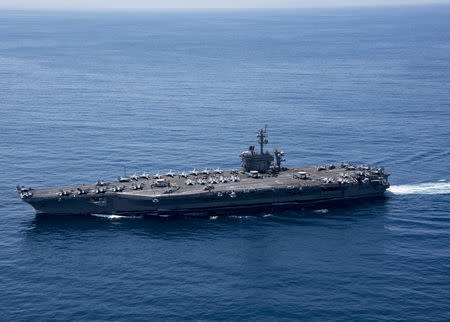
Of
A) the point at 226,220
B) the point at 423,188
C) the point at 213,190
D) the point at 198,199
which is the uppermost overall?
the point at 213,190

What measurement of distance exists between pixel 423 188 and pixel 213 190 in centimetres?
2843

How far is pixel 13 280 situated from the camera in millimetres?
58938

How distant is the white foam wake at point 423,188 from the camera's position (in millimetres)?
Result: 82438

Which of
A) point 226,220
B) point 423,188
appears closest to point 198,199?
point 226,220

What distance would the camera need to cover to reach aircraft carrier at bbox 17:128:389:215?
76.5 m

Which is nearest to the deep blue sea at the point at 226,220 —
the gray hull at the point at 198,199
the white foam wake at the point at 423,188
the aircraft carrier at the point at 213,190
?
the white foam wake at the point at 423,188

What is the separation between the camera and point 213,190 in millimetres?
78500

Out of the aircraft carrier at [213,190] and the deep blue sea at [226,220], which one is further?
the aircraft carrier at [213,190]

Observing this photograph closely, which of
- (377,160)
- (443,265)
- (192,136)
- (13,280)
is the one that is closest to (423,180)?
(377,160)

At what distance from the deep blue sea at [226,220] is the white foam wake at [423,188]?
0.29m

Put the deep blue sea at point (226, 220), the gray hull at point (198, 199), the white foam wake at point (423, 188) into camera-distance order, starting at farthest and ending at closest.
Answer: the white foam wake at point (423, 188) < the gray hull at point (198, 199) < the deep blue sea at point (226, 220)

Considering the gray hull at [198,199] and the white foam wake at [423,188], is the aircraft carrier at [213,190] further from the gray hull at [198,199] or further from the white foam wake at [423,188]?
the white foam wake at [423,188]

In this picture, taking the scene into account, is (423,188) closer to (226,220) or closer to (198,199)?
(226,220)

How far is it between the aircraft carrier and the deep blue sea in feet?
6.38
